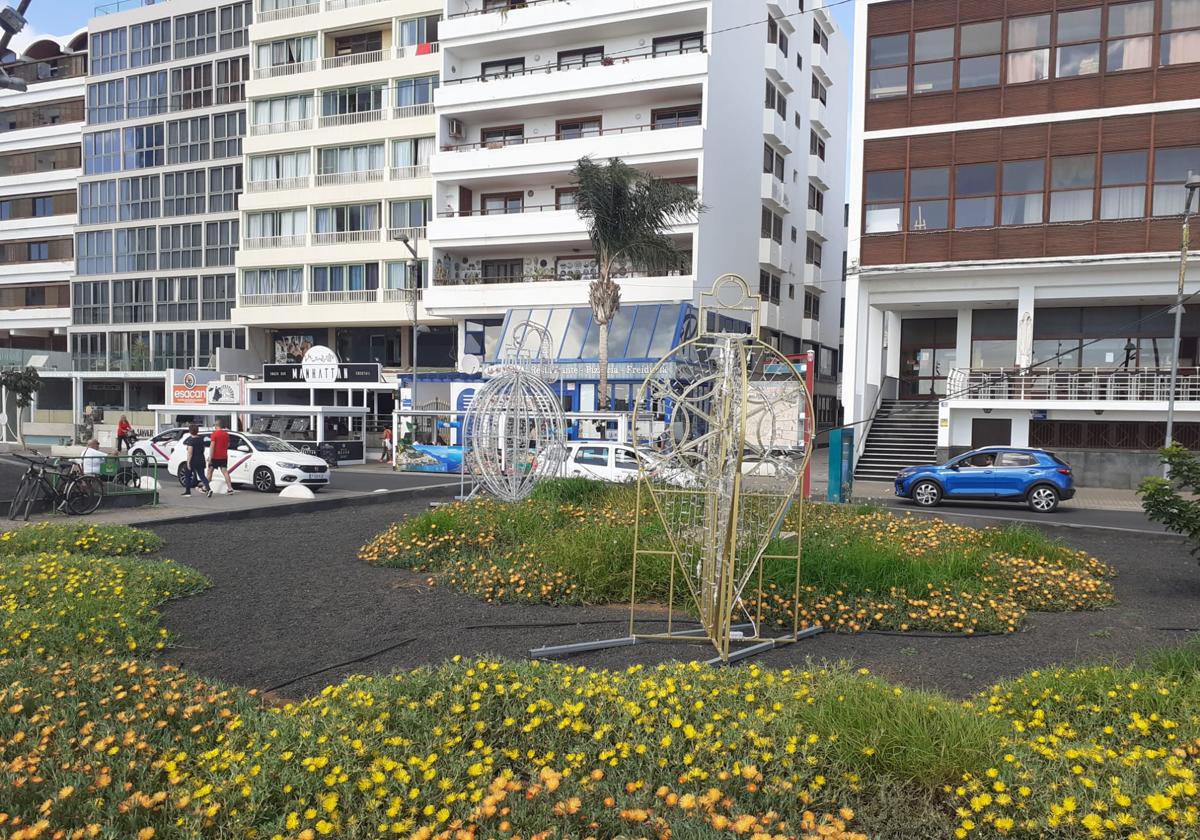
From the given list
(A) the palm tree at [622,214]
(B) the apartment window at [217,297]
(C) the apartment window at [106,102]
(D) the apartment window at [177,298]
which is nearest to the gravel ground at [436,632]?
(A) the palm tree at [622,214]

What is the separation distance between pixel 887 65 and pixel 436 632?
25655 mm

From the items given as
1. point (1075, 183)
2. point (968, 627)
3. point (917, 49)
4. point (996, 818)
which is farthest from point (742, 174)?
point (996, 818)

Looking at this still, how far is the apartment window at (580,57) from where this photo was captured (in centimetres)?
3488

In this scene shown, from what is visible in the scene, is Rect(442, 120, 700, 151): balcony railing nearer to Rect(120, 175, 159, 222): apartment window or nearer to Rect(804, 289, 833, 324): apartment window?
Rect(804, 289, 833, 324): apartment window

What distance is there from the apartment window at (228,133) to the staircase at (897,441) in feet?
120

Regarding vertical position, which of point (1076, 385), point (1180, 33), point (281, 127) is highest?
point (281, 127)

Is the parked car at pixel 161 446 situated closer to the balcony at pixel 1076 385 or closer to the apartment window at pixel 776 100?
the balcony at pixel 1076 385

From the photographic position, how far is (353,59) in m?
40.8

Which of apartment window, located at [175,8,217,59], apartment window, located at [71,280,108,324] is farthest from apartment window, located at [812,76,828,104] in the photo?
apartment window, located at [71,280,108,324]

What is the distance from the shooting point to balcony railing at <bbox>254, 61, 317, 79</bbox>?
41438mm

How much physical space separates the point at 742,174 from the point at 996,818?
34216 millimetres

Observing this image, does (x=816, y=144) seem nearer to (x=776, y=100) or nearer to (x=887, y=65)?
(x=776, y=100)

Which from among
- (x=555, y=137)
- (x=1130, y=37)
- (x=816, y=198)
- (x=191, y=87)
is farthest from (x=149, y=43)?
(x=1130, y=37)

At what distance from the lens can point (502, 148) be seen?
35.0 metres
